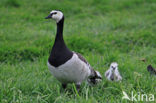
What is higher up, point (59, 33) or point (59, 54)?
point (59, 33)

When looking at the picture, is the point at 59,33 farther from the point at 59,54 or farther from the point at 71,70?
the point at 71,70

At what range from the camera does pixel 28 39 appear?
304 inches

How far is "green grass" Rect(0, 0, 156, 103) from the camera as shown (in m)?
4.39

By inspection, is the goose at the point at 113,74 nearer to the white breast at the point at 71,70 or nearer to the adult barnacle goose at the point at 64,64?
the adult barnacle goose at the point at 64,64

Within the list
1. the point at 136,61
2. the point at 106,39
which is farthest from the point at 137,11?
the point at 136,61

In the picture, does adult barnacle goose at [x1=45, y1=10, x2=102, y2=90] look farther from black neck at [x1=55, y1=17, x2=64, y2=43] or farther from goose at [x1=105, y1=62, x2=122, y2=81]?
goose at [x1=105, y1=62, x2=122, y2=81]

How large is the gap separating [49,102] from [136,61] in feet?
9.67

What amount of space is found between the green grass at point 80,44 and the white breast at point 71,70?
0.20 m

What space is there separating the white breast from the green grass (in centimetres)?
20

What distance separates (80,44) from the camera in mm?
7168

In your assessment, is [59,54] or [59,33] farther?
[59,33]

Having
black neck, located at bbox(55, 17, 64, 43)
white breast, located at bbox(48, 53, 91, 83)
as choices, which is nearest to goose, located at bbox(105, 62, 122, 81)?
white breast, located at bbox(48, 53, 91, 83)

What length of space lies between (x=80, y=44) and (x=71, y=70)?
9.65ft

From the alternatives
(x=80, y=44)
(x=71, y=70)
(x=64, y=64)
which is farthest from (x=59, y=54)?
(x=80, y=44)
